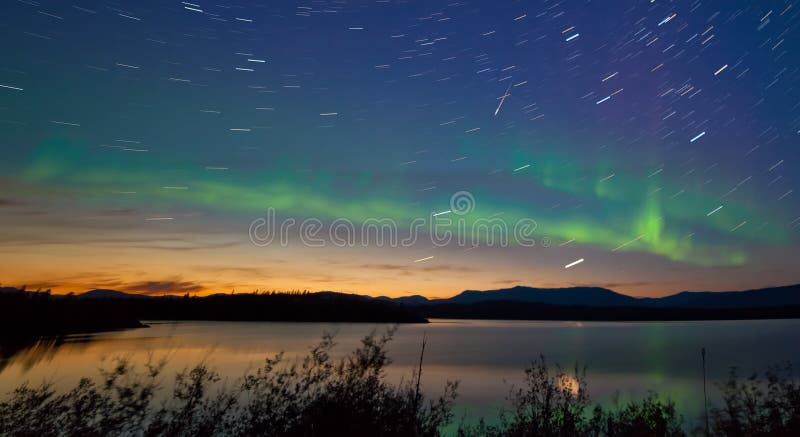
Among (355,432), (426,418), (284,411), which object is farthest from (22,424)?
(426,418)

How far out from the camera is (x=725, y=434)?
10.8 metres

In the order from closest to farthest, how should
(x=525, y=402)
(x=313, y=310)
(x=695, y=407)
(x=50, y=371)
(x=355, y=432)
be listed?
(x=355, y=432) → (x=525, y=402) → (x=695, y=407) → (x=50, y=371) → (x=313, y=310)

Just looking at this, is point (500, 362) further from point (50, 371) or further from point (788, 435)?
point (788, 435)

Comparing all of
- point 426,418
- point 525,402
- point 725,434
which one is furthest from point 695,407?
point 426,418

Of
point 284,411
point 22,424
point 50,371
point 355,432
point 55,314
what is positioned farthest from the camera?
point 55,314

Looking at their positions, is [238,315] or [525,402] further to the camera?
[238,315]

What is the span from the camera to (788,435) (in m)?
9.35

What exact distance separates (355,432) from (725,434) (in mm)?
7370

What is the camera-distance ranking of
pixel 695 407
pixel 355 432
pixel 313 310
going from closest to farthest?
pixel 355 432
pixel 695 407
pixel 313 310

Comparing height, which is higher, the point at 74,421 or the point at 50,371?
the point at 74,421

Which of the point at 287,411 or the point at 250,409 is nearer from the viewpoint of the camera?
the point at 287,411

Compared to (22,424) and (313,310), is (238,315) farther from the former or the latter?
(22,424)

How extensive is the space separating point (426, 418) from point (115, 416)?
5419mm

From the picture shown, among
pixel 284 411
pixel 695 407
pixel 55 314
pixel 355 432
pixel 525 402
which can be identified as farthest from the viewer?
pixel 55 314
